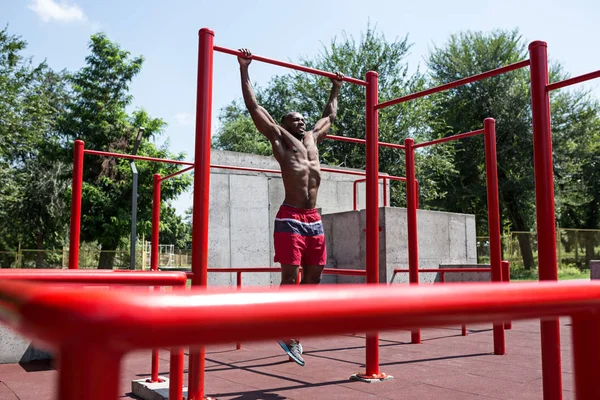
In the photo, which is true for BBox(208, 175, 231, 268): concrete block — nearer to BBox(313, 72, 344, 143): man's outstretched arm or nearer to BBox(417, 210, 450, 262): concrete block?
BBox(417, 210, 450, 262): concrete block

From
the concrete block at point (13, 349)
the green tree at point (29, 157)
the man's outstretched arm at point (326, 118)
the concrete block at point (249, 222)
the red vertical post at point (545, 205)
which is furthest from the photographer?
the green tree at point (29, 157)

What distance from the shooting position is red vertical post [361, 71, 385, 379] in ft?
12.2

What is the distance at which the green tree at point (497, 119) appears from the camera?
2198 cm

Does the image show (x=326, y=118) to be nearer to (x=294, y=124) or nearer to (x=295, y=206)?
(x=294, y=124)

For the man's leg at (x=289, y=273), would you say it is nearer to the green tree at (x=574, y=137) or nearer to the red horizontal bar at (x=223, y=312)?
the red horizontal bar at (x=223, y=312)

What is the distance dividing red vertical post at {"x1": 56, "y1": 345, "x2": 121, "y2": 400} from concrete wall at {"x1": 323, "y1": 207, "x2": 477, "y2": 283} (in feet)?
28.0

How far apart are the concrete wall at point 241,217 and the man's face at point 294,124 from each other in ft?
20.4

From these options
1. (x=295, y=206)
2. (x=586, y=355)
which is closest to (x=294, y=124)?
(x=295, y=206)

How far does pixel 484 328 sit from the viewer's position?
6.87m

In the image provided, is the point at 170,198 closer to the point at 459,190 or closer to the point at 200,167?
the point at 459,190

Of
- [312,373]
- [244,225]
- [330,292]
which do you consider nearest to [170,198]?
[244,225]

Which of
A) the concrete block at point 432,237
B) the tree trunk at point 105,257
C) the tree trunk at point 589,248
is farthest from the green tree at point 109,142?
the tree trunk at point 589,248

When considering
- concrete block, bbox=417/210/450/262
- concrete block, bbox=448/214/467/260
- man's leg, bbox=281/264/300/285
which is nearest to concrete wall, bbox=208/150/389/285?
concrete block, bbox=417/210/450/262

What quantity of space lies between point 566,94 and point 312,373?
70.6ft
